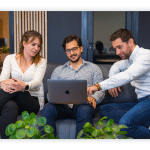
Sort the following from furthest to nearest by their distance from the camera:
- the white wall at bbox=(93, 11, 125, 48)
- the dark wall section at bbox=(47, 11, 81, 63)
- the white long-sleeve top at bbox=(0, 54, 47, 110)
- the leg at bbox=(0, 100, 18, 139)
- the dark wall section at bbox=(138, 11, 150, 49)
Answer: the dark wall section at bbox=(138, 11, 150, 49)
the dark wall section at bbox=(47, 11, 81, 63)
the white wall at bbox=(93, 11, 125, 48)
the white long-sleeve top at bbox=(0, 54, 47, 110)
the leg at bbox=(0, 100, 18, 139)

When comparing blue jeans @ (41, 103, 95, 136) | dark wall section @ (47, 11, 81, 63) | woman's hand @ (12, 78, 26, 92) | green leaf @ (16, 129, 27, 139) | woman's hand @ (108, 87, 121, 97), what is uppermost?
dark wall section @ (47, 11, 81, 63)

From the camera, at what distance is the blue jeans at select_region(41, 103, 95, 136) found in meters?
1.84

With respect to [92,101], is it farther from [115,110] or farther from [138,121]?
[138,121]

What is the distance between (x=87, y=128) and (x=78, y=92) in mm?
871

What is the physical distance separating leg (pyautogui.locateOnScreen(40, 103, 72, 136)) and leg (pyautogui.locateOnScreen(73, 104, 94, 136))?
13cm

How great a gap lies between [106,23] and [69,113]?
282 cm

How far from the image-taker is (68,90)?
175 cm

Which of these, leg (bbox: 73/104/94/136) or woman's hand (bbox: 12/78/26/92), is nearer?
leg (bbox: 73/104/94/136)

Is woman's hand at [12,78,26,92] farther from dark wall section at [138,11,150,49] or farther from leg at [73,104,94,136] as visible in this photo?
dark wall section at [138,11,150,49]

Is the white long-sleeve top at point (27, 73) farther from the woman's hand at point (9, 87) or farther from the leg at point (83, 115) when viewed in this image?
the leg at point (83, 115)

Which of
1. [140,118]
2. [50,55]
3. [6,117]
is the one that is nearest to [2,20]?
[50,55]

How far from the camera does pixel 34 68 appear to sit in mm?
2365

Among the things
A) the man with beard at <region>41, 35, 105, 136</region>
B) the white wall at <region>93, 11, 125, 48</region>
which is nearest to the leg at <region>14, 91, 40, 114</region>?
the man with beard at <region>41, 35, 105, 136</region>

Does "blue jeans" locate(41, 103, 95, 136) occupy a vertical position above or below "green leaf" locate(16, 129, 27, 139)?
below
